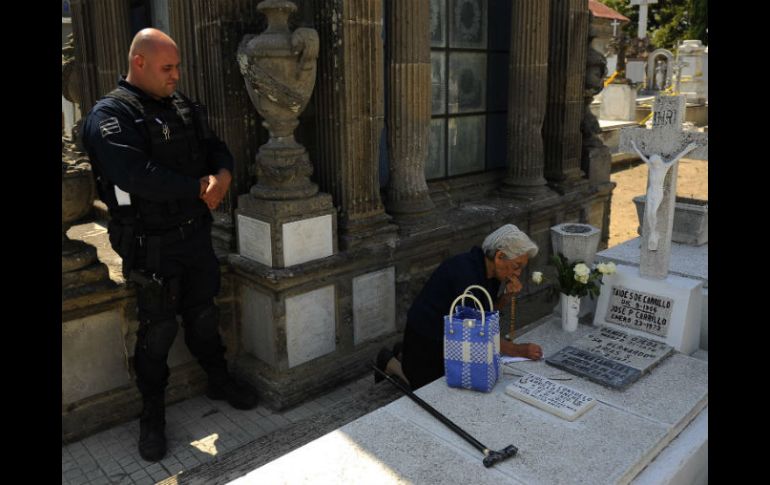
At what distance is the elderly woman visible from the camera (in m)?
3.53

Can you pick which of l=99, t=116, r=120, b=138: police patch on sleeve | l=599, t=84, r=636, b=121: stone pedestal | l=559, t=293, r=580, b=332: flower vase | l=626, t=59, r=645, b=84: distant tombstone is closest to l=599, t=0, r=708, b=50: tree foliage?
l=626, t=59, r=645, b=84: distant tombstone

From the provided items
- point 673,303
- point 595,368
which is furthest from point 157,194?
point 673,303

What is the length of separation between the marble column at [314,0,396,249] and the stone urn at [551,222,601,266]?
4.11ft

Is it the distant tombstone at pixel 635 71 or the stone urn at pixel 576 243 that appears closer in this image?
the stone urn at pixel 576 243

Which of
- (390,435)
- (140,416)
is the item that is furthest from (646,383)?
(140,416)

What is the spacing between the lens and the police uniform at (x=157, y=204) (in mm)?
3361

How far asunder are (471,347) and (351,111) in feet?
6.69

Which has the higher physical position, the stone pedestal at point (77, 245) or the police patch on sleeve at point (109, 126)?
the police patch on sleeve at point (109, 126)

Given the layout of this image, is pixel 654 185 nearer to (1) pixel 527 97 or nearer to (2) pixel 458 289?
(2) pixel 458 289

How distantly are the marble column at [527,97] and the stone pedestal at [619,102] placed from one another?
1391cm

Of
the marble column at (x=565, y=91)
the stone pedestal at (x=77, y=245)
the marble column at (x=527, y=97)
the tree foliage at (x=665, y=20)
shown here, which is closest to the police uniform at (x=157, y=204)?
the stone pedestal at (x=77, y=245)

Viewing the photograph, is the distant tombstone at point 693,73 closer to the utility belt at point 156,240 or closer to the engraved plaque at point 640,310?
the engraved plaque at point 640,310

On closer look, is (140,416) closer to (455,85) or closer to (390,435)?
(390,435)

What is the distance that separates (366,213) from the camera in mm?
4672
